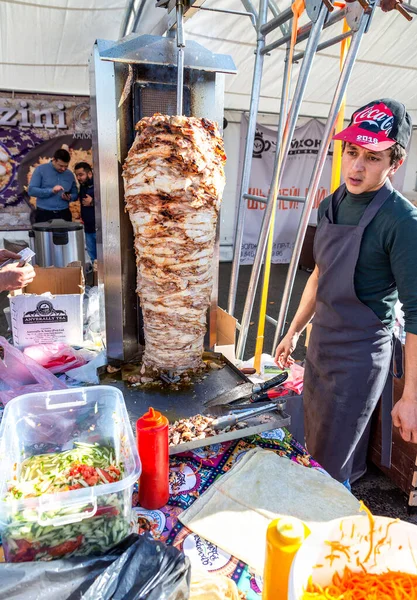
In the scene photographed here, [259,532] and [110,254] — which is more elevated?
[110,254]

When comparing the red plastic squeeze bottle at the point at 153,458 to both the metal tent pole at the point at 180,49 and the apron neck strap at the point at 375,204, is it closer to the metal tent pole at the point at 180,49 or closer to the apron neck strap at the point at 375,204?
the apron neck strap at the point at 375,204

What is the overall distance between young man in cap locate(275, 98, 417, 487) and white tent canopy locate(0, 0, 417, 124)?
2.04 metres

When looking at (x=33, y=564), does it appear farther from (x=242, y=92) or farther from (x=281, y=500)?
(x=242, y=92)

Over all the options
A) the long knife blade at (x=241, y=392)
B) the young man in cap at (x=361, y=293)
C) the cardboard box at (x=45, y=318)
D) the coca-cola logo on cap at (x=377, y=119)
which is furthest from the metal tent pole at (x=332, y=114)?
the cardboard box at (x=45, y=318)

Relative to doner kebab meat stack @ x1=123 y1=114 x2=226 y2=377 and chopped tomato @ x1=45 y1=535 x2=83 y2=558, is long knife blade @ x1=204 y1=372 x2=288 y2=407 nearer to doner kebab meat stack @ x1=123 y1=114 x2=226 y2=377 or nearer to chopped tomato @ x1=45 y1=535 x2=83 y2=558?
doner kebab meat stack @ x1=123 y1=114 x2=226 y2=377

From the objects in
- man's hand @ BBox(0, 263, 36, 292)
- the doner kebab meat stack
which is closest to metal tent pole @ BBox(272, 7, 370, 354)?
the doner kebab meat stack

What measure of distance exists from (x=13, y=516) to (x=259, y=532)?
2.46 feet

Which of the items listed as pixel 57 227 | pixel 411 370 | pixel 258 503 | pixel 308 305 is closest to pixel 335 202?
pixel 308 305

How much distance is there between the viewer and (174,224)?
210 cm

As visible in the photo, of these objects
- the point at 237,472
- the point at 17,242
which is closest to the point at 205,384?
the point at 237,472

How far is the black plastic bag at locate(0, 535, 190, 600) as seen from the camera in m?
0.89

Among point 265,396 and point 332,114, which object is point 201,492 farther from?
point 332,114

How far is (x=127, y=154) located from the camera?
2.34 metres

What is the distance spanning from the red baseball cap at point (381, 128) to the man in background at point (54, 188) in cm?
663
